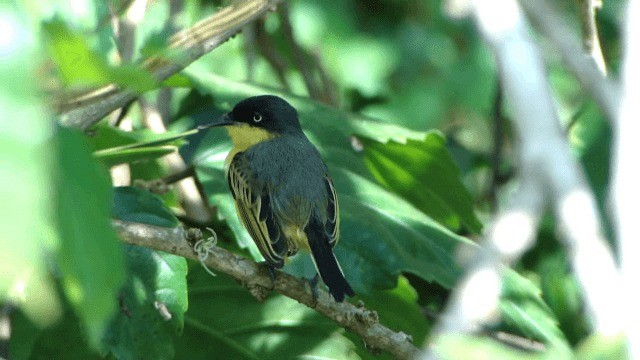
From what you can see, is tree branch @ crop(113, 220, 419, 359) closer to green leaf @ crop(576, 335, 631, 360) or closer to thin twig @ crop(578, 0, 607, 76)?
thin twig @ crop(578, 0, 607, 76)

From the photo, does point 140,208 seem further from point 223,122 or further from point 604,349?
point 604,349

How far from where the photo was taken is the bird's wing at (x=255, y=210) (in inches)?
153

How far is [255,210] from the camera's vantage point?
418cm

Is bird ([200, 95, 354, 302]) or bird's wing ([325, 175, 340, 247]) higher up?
bird's wing ([325, 175, 340, 247])

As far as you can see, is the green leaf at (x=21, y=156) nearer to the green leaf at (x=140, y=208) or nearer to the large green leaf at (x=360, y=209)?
the green leaf at (x=140, y=208)

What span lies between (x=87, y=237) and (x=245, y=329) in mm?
2830

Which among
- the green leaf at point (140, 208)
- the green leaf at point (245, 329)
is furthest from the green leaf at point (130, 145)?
the green leaf at point (245, 329)

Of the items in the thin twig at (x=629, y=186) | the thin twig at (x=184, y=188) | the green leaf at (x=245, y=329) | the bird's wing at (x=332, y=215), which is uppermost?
the thin twig at (x=629, y=186)

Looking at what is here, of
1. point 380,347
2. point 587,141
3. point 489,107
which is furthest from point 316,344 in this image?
point 489,107

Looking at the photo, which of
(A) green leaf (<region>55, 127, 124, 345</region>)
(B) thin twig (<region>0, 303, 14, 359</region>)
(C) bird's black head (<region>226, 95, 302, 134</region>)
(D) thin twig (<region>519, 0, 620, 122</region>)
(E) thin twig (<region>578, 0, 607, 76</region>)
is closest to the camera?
(A) green leaf (<region>55, 127, 124, 345</region>)

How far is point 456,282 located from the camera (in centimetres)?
417

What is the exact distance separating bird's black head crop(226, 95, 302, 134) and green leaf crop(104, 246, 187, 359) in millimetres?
1249

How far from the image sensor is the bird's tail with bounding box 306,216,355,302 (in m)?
3.50

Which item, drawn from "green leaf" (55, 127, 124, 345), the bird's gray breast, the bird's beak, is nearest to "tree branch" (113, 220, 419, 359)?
the bird's gray breast
